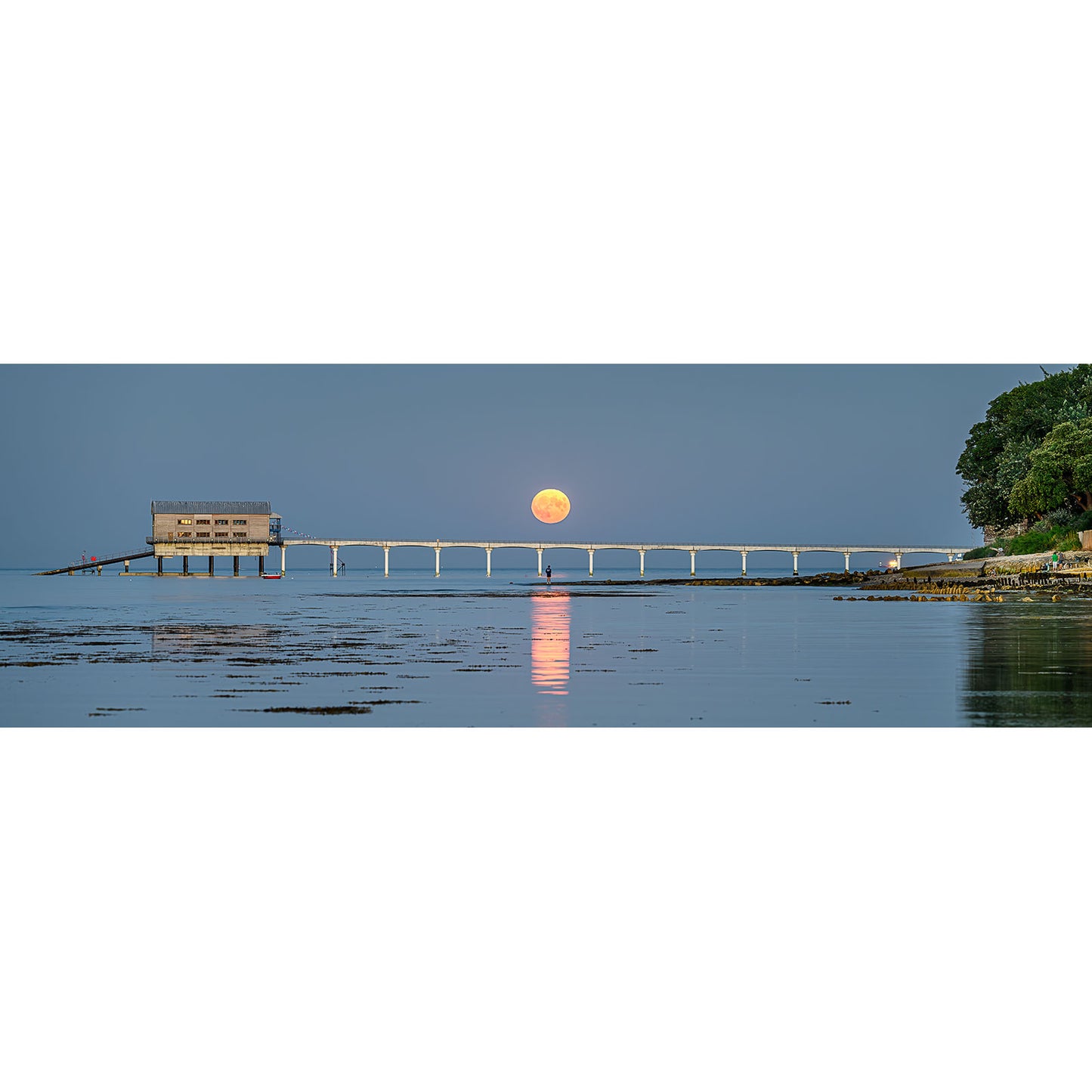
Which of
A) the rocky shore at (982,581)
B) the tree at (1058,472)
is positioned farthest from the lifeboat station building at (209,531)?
the tree at (1058,472)

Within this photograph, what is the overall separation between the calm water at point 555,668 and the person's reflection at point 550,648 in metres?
0.08

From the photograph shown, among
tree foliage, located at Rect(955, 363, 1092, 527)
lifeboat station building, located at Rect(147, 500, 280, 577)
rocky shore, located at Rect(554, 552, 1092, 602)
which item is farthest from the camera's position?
lifeboat station building, located at Rect(147, 500, 280, 577)

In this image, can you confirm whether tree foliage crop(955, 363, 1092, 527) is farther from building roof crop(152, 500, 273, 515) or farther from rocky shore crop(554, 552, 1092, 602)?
building roof crop(152, 500, 273, 515)

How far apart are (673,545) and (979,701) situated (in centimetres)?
14512

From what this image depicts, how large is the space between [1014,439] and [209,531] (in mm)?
77192

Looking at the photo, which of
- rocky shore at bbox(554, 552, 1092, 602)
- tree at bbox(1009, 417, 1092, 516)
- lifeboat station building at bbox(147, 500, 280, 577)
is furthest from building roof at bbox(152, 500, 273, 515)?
tree at bbox(1009, 417, 1092, 516)

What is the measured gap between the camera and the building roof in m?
124

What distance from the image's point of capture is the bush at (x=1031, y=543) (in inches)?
2591

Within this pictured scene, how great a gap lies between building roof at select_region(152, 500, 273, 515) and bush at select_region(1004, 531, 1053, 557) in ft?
248

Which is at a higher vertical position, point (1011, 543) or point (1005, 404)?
point (1005, 404)

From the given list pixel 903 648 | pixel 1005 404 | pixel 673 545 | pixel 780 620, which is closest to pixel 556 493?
pixel 673 545

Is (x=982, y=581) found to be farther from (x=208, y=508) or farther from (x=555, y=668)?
(x=208, y=508)

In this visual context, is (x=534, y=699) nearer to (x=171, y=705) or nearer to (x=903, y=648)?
(x=171, y=705)

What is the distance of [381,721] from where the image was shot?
14.1 meters
